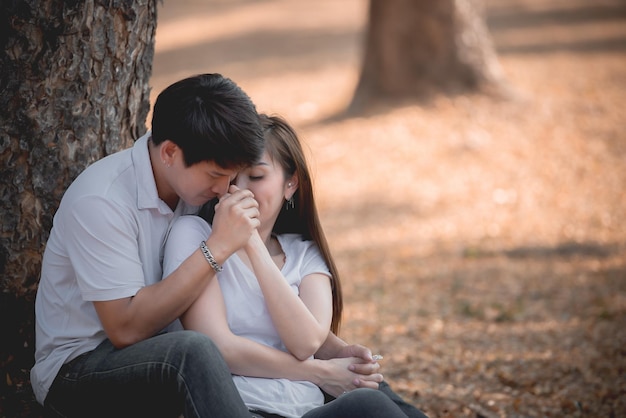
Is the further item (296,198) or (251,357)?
(296,198)

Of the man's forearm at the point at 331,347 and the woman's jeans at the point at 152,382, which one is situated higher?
the woman's jeans at the point at 152,382

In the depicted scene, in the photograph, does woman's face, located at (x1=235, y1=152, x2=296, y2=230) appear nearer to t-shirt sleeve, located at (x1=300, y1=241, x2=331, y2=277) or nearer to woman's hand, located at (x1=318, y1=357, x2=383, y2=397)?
t-shirt sleeve, located at (x1=300, y1=241, x2=331, y2=277)

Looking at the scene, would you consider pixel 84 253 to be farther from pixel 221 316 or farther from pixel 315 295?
pixel 315 295

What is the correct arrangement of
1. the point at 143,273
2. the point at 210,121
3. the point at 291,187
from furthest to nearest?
the point at 291,187
the point at 143,273
the point at 210,121

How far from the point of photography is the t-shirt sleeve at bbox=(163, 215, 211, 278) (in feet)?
8.91

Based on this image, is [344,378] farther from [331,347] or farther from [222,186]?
[222,186]

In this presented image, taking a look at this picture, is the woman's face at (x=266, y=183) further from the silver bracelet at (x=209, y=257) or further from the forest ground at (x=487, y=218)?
the forest ground at (x=487, y=218)

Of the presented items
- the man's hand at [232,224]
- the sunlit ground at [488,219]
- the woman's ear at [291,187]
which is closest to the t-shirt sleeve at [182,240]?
the man's hand at [232,224]

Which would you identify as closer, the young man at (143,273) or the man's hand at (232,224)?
the young man at (143,273)

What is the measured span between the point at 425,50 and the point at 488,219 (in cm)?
342

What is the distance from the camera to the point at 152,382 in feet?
8.08

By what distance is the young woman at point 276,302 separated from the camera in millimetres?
2689

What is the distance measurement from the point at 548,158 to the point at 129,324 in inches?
304

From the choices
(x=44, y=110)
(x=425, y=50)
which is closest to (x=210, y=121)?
(x=44, y=110)
